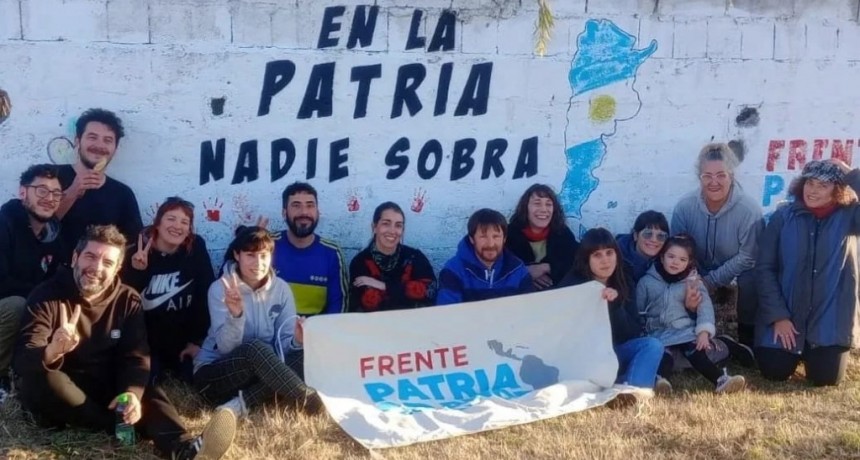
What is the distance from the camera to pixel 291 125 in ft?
19.7

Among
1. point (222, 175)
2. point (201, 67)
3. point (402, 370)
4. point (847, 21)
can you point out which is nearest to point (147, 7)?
point (201, 67)

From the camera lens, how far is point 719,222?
6098 mm

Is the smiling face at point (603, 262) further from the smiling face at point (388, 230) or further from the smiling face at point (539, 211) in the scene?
the smiling face at point (388, 230)

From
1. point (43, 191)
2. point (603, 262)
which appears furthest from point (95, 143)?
point (603, 262)

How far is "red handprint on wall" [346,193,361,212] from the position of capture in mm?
6164

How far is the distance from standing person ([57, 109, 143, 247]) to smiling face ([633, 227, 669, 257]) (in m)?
3.17

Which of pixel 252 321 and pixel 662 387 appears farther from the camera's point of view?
pixel 662 387

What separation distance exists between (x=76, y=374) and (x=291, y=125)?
7.65 feet

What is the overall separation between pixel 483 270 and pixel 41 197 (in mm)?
2553

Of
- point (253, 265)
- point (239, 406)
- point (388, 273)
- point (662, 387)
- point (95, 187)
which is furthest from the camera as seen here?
point (388, 273)

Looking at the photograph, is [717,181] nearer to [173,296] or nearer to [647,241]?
[647,241]

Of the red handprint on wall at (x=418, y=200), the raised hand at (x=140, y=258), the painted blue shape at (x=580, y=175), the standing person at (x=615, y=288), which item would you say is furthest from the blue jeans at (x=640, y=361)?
the raised hand at (x=140, y=258)

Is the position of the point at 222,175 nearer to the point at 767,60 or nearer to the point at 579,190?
the point at 579,190

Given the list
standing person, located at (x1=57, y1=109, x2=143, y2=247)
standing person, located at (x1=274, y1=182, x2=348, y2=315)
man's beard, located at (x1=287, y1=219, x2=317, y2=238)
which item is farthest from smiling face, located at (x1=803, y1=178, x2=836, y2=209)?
standing person, located at (x1=57, y1=109, x2=143, y2=247)
